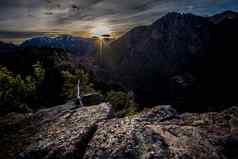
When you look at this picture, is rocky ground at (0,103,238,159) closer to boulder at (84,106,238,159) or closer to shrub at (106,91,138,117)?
boulder at (84,106,238,159)

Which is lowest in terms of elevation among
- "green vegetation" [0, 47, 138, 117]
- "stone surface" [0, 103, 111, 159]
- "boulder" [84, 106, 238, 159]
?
"green vegetation" [0, 47, 138, 117]

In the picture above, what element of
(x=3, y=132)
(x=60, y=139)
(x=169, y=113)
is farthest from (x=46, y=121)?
(x=169, y=113)

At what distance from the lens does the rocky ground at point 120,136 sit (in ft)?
28.2

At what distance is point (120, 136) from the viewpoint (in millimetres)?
9406

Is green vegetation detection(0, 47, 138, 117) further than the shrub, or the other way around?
green vegetation detection(0, 47, 138, 117)

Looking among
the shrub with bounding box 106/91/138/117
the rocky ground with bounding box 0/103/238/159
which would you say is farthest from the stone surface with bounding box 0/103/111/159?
the shrub with bounding box 106/91/138/117

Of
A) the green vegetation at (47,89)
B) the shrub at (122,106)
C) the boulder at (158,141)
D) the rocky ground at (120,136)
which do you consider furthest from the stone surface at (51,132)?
the green vegetation at (47,89)

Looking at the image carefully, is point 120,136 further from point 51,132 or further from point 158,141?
point 51,132

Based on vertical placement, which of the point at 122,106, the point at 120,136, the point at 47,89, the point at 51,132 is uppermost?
the point at 120,136

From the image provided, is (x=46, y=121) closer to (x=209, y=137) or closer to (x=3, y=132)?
(x=3, y=132)

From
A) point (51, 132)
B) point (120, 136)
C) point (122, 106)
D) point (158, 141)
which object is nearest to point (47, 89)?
point (122, 106)

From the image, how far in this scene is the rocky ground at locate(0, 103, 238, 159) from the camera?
28.2 ft

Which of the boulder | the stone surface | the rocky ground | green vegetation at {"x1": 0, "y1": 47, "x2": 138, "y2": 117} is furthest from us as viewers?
green vegetation at {"x1": 0, "y1": 47, "x2": 138, "y2": 117}

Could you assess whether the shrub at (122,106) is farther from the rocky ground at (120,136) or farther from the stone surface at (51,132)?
the rocky ground at (120,136)
